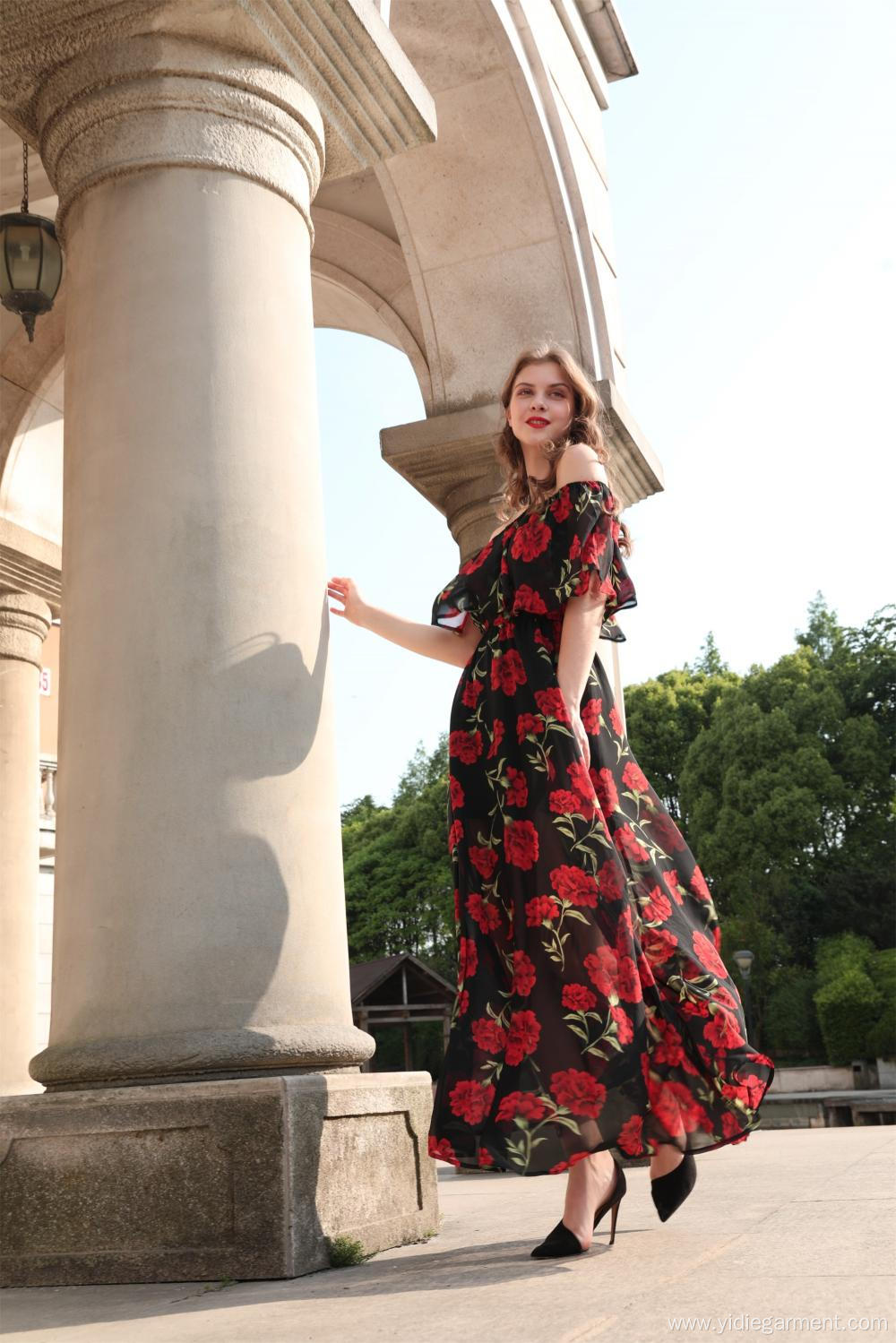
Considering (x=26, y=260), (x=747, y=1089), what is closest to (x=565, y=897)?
(x=747, y=1089)

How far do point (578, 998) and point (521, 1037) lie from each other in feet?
0.64

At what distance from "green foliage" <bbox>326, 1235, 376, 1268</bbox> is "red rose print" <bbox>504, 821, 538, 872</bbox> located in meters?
1.09

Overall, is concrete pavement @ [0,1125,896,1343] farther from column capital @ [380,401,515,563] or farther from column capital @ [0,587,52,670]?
column capital @ [0,587,52,670]

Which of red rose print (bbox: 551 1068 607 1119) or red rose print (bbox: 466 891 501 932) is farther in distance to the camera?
red rose print (bbox: 466 891 501 932)

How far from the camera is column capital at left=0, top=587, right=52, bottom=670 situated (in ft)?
30.9

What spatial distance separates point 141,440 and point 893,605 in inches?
1987

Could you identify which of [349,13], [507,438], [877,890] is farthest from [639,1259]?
[877,890]

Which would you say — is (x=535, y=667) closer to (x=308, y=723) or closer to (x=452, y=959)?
(x=308, y=723)

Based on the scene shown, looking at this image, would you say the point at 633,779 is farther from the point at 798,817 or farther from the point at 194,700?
the point at 798,817

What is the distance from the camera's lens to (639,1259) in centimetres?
329

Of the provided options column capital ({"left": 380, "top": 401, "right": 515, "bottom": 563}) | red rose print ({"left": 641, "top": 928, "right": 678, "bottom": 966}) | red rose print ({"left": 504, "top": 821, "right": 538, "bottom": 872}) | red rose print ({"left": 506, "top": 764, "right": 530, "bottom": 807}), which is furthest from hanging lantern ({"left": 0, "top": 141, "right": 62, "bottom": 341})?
red rose print ({"left": 641, "top": 928, "right": 678, "bottom": 966})

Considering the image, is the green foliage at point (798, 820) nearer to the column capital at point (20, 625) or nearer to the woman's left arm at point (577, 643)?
the column capital at point (20, 625)

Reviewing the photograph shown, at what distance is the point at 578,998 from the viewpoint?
360cm

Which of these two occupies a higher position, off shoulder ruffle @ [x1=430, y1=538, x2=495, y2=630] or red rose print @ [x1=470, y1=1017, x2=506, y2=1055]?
off shoulder ruffle @ [x1=430, y1=538, x2=495, y2=630]
